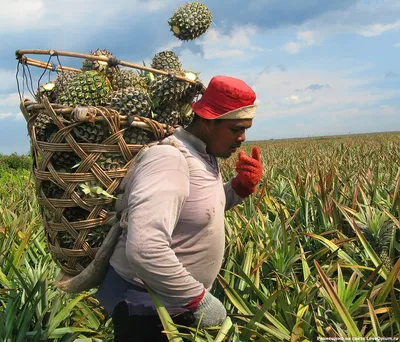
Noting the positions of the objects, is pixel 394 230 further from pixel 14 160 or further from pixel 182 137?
pixel 14 160

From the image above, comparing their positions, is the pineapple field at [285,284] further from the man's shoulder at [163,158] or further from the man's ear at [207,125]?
the man's ear at [207,125]

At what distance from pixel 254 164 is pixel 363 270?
3.33 feet

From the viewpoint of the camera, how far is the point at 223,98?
1703 millimetres

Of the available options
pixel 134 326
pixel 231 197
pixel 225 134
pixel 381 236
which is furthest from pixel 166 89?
pixel 381 236

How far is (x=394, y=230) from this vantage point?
254 cm

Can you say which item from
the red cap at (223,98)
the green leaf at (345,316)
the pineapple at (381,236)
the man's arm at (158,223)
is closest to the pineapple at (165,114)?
the red cap at (223,98)

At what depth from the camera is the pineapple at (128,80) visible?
1916 millimetres

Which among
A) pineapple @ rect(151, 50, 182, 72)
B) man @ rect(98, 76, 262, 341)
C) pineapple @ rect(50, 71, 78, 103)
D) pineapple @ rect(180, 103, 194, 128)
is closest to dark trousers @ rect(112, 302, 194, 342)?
man @ rect(98, 76, 262, 341)

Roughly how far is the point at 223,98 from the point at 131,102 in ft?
1.35

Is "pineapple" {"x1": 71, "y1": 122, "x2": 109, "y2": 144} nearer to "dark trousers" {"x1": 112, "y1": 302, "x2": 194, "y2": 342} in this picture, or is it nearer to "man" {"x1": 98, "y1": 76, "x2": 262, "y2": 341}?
"man" {"x1": 98, "y1": 76, "x2": 262, "y2": 341}

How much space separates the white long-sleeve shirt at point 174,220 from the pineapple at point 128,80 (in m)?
0.37

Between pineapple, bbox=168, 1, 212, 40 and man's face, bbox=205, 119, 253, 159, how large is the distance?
30.0 inches

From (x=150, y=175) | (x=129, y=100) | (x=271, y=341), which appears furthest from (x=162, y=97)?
(x=271, y=341)

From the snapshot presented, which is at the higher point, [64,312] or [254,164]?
[254,164]
